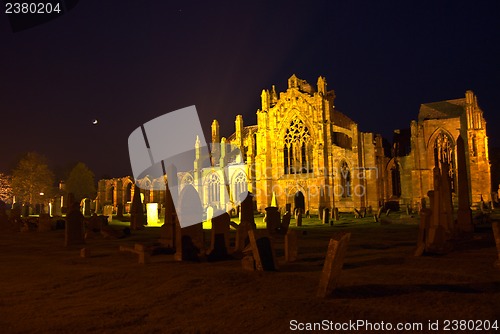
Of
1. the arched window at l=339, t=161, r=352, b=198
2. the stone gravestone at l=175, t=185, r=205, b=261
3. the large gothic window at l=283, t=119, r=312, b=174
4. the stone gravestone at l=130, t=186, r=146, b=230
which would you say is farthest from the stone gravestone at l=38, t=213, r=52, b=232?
the arched window at l=339, t=161, r=352, b=198

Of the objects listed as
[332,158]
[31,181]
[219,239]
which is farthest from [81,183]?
[219,239]

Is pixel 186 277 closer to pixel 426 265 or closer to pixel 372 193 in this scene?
pixel 426 265

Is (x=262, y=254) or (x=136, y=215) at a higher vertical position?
(x=136, y=215)

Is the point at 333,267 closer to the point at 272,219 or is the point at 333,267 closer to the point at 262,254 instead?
the point at 262,254

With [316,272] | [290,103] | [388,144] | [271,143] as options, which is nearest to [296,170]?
[271,143]

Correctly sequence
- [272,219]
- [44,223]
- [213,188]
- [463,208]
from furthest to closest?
[213,188], [44,223], [272,219], [463,208]

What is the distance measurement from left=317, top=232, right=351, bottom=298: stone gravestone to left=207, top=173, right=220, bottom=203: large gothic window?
36.7 meters

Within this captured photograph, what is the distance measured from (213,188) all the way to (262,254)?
35.0 m

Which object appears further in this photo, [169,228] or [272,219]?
[272,219]

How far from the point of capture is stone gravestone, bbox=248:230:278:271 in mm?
8328

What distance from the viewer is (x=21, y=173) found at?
52844 mm

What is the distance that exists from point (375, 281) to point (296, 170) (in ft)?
107

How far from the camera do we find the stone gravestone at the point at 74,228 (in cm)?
1425

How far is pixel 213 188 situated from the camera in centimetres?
4316
